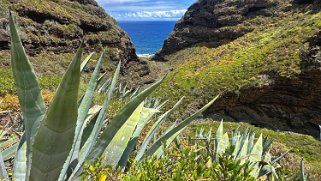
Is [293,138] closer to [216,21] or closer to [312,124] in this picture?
[312,124]

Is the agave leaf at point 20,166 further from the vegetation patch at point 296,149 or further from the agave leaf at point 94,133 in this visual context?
the vegetation patch at point 296,149

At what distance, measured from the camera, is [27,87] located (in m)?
2.14

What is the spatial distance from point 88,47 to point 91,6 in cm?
880

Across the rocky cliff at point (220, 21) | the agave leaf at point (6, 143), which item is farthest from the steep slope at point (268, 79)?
the agave leaf at point (6, 143)

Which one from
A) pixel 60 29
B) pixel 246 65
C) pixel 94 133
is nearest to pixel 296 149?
pixel 94 133

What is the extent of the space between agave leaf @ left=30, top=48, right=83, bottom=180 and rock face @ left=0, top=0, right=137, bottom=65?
871 inches

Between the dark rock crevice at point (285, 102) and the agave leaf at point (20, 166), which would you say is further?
the dark rock crevice at point (285, 102)

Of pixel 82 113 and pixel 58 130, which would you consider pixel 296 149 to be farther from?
pixel 58 130

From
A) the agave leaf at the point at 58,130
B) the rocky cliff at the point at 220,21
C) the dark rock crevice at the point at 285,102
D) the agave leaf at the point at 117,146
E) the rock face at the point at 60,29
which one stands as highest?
the rocky cliff at the point at 220,21

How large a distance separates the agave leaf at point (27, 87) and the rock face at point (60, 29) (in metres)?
21.9

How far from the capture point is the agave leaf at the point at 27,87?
6.66ft

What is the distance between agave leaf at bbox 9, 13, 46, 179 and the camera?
2.03 metres

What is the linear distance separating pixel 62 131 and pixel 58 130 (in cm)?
2

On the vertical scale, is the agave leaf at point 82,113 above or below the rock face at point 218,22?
below
